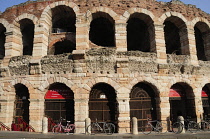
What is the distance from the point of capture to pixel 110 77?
1041cm

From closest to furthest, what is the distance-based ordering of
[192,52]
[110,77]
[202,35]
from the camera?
[110,77], [192,52], [202,35]

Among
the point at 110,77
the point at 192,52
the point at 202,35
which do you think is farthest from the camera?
the point at 202,35

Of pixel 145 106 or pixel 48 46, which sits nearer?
pixel 145 106

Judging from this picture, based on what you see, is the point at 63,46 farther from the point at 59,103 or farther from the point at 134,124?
the point at 134,124

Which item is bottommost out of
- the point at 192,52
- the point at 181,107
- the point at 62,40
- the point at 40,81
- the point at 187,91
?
the point at 181,107

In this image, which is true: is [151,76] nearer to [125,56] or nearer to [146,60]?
[146,60]

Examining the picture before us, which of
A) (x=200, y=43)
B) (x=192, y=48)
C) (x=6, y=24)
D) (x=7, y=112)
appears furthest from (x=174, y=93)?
(x=6, y=24)

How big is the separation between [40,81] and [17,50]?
3.56 metres

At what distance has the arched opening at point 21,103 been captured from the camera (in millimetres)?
11380

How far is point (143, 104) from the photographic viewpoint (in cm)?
1098

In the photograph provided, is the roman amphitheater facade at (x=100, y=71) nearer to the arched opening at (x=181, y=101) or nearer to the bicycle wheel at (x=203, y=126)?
the arched opening at (x=181, y=101)

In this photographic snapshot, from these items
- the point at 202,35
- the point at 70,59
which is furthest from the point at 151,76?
the point at 202,35

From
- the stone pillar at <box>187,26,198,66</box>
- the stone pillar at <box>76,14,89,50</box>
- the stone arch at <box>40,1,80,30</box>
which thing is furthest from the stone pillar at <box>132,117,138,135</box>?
the stone arch at <box>40,1,80,30</box>

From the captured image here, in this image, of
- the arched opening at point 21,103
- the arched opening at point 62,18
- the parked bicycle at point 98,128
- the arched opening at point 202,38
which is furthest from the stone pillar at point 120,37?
the arched opening at point 21,103
